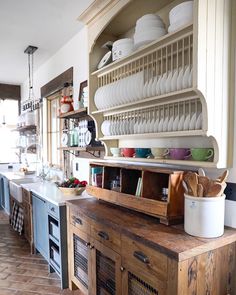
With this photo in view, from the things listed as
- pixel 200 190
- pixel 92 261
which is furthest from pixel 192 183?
pixel 92 261

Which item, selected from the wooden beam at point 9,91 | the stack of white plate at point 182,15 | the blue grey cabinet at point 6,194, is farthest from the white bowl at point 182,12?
the wooden beam at point 9,91

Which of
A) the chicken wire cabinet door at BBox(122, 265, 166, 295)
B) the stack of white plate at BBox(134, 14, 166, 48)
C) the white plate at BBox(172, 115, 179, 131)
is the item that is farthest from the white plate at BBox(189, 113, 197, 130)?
the chicken wire cabinet door at BBox(122, 265, 166, 295)

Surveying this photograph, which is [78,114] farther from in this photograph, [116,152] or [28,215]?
[28,215]

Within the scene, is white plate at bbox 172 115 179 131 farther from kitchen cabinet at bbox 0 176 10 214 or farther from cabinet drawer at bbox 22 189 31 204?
kitchen cabinet at bbox 0 176 10 214

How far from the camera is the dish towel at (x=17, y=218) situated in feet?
11.6

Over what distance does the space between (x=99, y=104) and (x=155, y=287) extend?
147cm

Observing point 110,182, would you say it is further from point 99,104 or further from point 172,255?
point 172,255

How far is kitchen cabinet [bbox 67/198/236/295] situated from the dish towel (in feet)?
6.22

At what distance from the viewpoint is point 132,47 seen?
1.83m

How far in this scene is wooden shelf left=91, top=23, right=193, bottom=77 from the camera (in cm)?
134

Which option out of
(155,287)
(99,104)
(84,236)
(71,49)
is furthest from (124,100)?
(71,49)

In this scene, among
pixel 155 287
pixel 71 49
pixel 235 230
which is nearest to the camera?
pixel 155 287

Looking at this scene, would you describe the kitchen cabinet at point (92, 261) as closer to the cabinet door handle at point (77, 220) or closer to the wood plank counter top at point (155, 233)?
the cabinet door handle at point (77, 220)

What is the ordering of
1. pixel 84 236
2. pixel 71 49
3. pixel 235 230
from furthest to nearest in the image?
pixel 71 49
pixel 84 236
pixel 235 230
